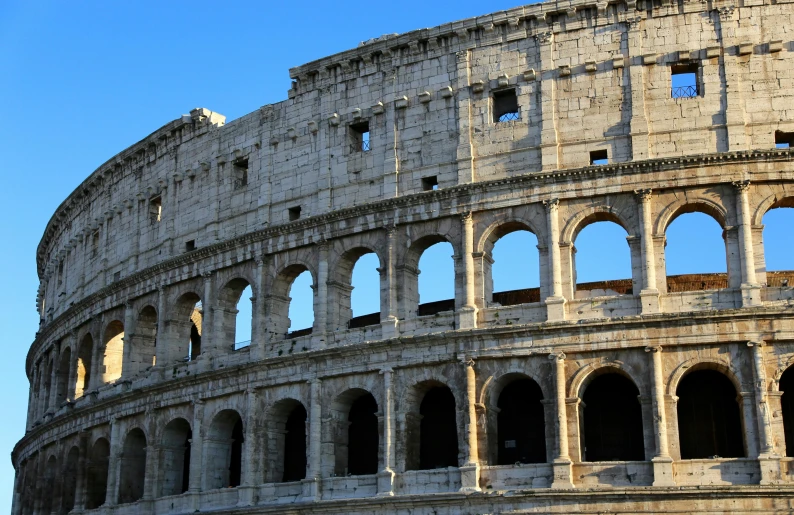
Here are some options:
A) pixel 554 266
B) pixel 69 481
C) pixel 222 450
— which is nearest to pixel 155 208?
pixel 222 450

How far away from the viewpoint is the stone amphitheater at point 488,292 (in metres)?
27.4

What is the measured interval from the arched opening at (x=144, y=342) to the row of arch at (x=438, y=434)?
2423 millimetres

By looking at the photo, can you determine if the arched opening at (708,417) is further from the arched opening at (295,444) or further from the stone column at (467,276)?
the arched opening at (295,444)

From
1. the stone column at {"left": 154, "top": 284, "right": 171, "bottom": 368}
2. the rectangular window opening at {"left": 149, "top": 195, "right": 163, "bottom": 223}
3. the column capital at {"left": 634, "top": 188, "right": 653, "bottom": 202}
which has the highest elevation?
the rectangular window opening at {"left": 149, "top": 195, "right": 163, "bottom": 223}

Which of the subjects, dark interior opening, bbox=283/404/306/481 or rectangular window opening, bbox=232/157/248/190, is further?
rectangular window opening, bbox=232/157/248/190

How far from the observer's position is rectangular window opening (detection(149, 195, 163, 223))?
38812 mm

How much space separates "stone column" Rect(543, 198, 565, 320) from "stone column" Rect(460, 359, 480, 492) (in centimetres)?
243

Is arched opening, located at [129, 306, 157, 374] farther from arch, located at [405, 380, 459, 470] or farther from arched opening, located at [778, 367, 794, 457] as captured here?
arched opening, located at [778, 367, 794, 457]

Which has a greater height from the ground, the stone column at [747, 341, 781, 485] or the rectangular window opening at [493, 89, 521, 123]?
the rectangular window opening at [493, 89, 521, 123]

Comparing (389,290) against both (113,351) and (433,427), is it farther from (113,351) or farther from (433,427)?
(113,351)

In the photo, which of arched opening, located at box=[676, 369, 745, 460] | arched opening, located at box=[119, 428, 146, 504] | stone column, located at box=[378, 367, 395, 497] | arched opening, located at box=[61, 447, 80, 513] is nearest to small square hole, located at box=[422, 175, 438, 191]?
stone column, located at box=[378, 367, 395, 497]

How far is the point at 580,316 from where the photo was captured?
28594mm

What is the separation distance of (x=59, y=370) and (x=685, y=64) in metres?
26.0

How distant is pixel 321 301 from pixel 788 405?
497 inches
